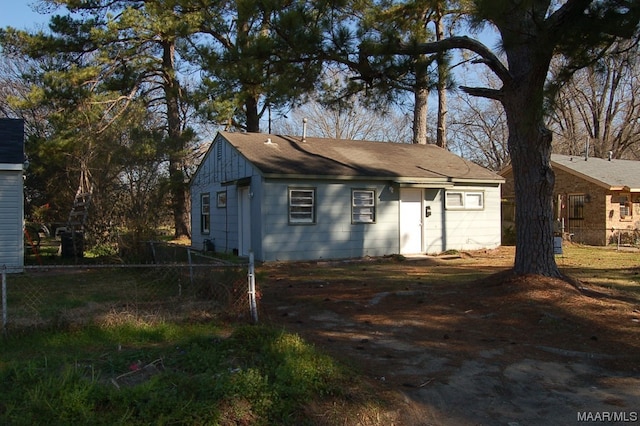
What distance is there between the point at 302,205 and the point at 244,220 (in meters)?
2.06

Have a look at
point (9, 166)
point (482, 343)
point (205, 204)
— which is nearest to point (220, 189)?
point (205, 204)

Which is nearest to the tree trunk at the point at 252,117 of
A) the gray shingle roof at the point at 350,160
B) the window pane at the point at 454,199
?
the gray shingle roof at the point at 350,160

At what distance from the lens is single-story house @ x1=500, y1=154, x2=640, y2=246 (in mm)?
23094

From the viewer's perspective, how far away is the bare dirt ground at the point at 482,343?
456 centimetres

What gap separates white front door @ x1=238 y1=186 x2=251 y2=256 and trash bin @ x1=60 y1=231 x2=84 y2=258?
4451 millimetres

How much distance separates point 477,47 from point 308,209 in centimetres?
761

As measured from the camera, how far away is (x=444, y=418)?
171 inches

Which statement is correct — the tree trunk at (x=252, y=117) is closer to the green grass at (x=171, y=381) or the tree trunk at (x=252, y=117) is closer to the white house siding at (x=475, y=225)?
the white house siding at (x=475, y=225)

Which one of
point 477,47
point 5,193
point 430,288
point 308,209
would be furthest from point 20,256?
point 477,47

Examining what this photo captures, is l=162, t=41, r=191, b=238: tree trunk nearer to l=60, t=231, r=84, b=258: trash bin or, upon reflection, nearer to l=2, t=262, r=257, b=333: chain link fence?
l=60, t=231, r=84, b=258: trash bin

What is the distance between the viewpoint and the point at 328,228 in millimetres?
15891

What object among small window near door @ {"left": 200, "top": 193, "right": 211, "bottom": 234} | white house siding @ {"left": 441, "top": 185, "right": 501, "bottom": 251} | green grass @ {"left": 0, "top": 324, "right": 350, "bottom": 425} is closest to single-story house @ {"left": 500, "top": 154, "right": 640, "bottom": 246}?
white house siding @ {"left": 441, "top": 185, "right": 501, "bottom": 251}

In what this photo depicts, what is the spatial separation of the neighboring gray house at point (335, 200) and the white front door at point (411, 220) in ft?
0.11

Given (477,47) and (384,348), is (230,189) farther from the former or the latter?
(384,348)
